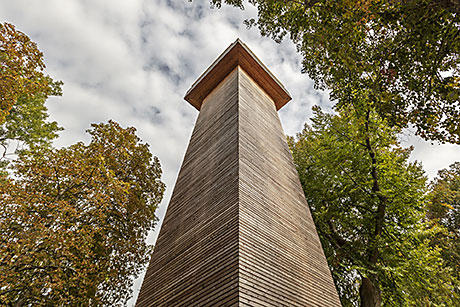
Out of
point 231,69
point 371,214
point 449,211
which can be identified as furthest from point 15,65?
point 449,211

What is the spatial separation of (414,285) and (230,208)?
24.8ft

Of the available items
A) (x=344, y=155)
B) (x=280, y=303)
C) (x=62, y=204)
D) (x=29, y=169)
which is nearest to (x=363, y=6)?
(x=280, y=303)

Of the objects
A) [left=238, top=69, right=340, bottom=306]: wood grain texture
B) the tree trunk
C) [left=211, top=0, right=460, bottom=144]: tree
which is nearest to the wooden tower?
[left=238, top=69, right=340, bottom=306]: wood grain texture

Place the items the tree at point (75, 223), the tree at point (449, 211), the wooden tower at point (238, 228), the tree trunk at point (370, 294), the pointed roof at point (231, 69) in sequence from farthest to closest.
A: 1. the tree at point (449, 211)
2. the pointed roof at point (231, 69)
3. the tree trunk at point (370, 294)
4. the tree at point (75, 223)
5. the wooden tower at point (238, 228)

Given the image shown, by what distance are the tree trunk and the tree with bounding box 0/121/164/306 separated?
8792 mm

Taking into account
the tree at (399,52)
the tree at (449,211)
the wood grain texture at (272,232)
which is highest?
the tree at (399,52)

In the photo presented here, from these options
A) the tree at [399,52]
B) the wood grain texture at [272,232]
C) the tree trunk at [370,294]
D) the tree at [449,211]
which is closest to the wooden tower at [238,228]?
the wood grain texture at [272,232]

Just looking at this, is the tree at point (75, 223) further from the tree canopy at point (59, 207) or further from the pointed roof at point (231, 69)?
the pointed roof at point (231, 69)

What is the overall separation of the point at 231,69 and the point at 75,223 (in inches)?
315

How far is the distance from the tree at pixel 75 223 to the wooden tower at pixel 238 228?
9.40 ft

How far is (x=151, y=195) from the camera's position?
41.2 ft

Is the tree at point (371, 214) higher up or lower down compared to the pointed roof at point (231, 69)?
lower down

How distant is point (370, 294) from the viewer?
901 cm

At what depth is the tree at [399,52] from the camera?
14.4 ft
